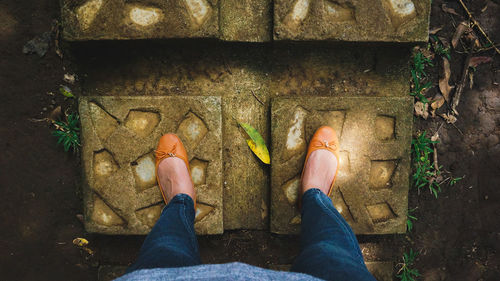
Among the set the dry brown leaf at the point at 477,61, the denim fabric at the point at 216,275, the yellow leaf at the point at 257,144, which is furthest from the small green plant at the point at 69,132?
the dry brown leaf at the point at 477,61

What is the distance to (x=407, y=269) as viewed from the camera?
1908 millimetres

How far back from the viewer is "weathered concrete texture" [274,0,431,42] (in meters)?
1.59

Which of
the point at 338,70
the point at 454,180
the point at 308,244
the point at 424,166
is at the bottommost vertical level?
the point at 308,244

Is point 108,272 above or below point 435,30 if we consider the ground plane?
below

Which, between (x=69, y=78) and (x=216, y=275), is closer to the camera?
(x=216, y=275)

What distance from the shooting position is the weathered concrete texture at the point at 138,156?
5.58ft

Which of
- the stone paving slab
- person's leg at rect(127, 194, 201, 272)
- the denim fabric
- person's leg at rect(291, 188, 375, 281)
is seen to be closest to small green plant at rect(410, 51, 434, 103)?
person's leg at rect(291, 188, 375, 281)

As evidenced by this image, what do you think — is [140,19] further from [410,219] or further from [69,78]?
[410,219]

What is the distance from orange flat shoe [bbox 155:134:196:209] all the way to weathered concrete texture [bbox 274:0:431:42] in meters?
0.81

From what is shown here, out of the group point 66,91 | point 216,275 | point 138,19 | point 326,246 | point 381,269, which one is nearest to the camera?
point 216,275

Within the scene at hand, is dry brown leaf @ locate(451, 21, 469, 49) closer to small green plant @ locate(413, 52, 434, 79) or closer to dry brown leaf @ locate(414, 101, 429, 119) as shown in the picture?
small green plant @ locate(413, 52, 434, 79)

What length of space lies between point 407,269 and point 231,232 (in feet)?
3.84

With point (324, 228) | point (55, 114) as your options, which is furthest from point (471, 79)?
point (55, 114)

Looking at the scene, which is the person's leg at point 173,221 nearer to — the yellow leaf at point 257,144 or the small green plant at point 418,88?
the yellow leaf at point 257,144
